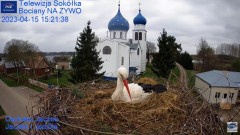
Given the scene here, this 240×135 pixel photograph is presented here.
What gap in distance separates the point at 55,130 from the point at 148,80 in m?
3.40

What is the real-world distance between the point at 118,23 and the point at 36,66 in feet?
36.8

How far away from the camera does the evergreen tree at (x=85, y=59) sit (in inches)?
534

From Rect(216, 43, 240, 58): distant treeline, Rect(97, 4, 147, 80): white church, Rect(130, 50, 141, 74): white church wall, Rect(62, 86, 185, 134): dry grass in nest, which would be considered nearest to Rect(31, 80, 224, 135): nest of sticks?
Rect(62, 86, 185, 134): dry grass in nest

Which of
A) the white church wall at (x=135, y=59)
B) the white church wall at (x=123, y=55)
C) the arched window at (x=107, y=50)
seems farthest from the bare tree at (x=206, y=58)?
the arched window at (x=107, y=50)

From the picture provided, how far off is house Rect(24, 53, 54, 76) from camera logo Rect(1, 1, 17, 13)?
20.7 metres

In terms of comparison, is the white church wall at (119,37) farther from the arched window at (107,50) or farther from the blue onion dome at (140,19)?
the blue onion dome at (140,19)

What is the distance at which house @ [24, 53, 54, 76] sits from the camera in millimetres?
26047

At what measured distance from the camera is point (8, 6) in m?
5.97

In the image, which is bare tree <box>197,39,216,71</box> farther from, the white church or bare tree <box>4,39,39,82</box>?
bare tree <box>4,39,39,82</box>

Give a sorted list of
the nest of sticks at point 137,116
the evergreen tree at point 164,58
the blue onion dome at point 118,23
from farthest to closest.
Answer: the blue onion dome at point 118,23 < the evergreen tree at point 164,58 < the nest of sticks at point 137,116

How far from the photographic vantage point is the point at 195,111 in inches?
123

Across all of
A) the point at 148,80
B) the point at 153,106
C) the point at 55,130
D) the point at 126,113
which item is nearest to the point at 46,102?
the point at 55,130

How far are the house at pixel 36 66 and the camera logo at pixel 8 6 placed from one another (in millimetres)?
20674

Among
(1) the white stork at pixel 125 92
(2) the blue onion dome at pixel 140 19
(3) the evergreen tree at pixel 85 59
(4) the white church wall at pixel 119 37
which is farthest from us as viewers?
(2) the blue onion dome at pixel 140 19
